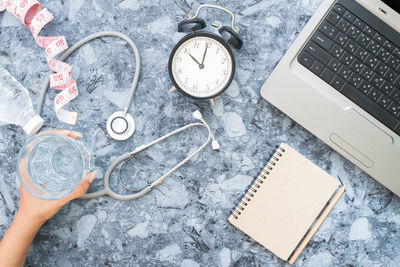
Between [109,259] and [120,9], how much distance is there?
65 cm

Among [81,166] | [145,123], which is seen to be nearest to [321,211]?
[145,123]

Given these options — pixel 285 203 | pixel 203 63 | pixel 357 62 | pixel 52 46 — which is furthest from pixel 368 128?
pixel 52 46

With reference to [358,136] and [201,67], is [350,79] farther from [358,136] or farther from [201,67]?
[201,67]

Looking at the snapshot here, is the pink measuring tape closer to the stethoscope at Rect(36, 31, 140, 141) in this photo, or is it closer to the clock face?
the stethoscope at Rect(36, 31, 140, 141)

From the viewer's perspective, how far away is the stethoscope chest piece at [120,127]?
101cm

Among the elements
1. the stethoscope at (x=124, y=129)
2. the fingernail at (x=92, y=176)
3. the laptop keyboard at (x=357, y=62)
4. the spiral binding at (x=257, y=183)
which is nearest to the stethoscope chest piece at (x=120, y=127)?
the stethoscope at (x=124, y=129)

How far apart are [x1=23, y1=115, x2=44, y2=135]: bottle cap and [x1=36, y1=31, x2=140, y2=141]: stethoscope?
0.02 m

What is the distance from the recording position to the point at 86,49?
103 centimetres

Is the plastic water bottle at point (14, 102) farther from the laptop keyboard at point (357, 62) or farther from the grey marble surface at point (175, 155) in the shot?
the laptop keyboard at point (357, 62)

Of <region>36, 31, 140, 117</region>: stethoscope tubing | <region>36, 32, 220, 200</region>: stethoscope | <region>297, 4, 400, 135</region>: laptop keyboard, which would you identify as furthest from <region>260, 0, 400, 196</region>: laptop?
<region>36, 31, 140, 117</region>: stethoscope tubing

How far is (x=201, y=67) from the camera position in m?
0.96

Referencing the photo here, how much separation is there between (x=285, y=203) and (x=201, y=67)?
1.33 feet

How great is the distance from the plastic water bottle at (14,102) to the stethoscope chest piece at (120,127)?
0.66ft

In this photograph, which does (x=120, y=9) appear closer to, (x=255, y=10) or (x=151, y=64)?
(x=151, y=64)
